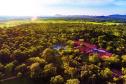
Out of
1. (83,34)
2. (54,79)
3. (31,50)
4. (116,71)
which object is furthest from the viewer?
(83,34)

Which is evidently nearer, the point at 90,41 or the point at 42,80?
the point at 42,80

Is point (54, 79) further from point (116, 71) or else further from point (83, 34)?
point (83, 34)

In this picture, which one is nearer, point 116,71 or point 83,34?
point 116,71

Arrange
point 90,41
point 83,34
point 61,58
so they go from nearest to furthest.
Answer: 1. point 61,58
2. point 90,41
3. point 83,34

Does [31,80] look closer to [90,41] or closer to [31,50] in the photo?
[31,50]

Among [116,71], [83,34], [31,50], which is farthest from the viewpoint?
[83,34]

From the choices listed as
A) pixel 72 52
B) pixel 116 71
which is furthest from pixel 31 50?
pixel 116 71

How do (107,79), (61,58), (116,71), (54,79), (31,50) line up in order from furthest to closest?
(31,50), (61,58), (116,71), (107,79), (54,79)

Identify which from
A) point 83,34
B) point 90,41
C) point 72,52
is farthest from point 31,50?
point 83,34
